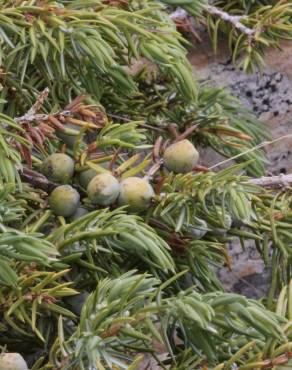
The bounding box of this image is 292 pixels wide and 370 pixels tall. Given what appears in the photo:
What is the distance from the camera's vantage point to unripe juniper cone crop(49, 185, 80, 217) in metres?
0.96

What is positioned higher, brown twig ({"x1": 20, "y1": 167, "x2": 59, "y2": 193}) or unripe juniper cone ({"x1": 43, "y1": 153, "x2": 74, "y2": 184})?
unripe juniper cone ({"x1": 43, "y1": 153, "x2": 74, "y2": 184})

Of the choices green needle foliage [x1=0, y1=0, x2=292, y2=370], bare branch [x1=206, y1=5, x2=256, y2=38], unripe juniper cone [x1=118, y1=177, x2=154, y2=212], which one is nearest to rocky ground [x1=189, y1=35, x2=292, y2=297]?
bare branch [x1=206, y1=5, x2=256, y2=38]

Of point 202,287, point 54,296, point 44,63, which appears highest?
point 44,63

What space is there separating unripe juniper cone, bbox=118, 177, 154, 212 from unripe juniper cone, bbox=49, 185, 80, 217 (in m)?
0.05

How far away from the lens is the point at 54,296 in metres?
0.87

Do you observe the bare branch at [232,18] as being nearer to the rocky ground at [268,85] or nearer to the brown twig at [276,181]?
the rocky ground at [268,85]

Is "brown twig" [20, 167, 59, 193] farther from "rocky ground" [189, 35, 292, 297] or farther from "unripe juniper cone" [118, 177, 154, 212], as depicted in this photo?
"rocky ground" [189, 35, 292, 297]

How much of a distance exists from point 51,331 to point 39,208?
0.44ft

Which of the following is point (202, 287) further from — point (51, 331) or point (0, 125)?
point (0, 125)

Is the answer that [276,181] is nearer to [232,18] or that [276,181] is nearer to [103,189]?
[103,189]

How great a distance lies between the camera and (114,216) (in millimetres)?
916

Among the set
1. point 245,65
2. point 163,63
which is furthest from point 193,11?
point 163,63

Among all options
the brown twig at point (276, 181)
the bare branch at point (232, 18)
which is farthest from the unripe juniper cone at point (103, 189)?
the bare branch at point (232, 18)

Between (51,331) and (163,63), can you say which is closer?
(51,331)
